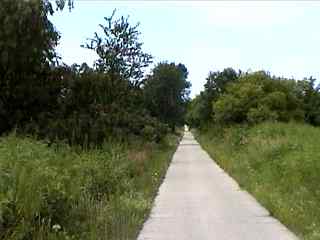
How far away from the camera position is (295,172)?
19.0 m

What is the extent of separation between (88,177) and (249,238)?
476cm

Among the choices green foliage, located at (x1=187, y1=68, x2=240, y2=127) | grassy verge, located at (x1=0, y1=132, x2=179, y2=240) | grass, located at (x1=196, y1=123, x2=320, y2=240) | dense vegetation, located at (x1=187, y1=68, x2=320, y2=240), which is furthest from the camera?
green foliage, located at (x1=187, y1=68, x2=240, y2=127)

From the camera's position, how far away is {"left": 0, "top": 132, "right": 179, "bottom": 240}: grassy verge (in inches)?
362

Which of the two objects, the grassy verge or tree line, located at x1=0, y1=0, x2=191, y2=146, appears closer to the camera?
the grassy verge

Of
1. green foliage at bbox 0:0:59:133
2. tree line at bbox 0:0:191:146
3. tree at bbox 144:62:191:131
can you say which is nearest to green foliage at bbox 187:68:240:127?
tree at bbox 144:62:191:131

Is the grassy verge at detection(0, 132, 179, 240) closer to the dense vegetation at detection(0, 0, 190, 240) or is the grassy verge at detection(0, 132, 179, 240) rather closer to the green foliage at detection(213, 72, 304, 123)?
the dense vegetation at detection(0, 0, 190, 240)

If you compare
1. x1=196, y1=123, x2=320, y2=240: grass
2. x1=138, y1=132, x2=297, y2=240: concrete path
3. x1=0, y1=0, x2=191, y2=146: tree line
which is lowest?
x1=138, y1=132, x2=297, y2=240: concrete path

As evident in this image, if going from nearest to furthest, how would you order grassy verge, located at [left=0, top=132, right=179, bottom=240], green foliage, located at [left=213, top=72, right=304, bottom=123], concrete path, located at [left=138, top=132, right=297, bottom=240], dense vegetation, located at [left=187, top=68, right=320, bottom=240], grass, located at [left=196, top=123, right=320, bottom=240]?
grassy verge, located at [left=0, top=132, right=179, bottom=240] < concrete path, located at [left=138, top=132, right=297, bottom=240] < grass, located at [left=196, top=123, right=320, bottom=240] < dense vegetation, located at [left=187, top=68, right=320, bottom=240] < green foliage, located at [left=213, top=72, right=304, bottom=123]

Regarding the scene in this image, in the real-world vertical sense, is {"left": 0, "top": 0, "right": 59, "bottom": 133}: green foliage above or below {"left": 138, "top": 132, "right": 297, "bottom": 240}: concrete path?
above

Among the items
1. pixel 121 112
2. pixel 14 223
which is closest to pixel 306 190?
pixel 14 223

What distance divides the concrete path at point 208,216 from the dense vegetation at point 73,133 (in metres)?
0.49

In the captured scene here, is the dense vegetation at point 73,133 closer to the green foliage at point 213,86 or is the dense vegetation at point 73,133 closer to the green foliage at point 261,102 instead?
the green foliage at point 213,86

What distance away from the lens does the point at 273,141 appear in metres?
28.9

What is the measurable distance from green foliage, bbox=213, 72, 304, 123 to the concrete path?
75.0 ft
